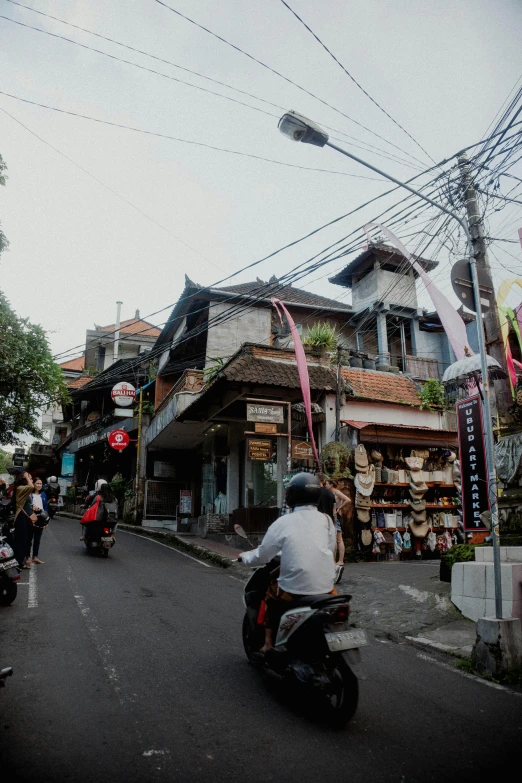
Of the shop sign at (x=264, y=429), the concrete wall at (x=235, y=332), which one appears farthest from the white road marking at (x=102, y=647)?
the concrete wall at (x=235, y=332)

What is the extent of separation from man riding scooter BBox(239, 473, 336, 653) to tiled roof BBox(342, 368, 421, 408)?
10.3m

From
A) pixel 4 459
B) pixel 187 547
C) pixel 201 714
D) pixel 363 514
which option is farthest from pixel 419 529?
pixel 4 459

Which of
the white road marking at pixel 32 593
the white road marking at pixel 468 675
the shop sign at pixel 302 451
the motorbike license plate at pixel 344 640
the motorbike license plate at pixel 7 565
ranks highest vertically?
the shop sign at pixel 302 451

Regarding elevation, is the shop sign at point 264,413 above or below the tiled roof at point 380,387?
below

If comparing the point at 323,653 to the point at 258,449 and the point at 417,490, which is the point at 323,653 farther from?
the point at 417,490

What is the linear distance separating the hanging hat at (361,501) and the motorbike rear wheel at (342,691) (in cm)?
939

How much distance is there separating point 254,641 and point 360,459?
28.6ft

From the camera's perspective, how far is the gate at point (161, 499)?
2478cm

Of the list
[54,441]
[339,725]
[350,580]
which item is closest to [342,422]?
[350,580]

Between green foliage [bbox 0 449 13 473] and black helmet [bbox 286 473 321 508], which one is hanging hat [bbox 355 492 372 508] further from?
green foliage [bbox 0 449 13 473]

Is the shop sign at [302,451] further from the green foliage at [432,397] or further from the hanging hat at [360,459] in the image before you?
the green foliage at [432,397]

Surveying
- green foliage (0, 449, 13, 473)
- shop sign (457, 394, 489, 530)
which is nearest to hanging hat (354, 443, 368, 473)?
shop sign (457, 394, 489, 530)

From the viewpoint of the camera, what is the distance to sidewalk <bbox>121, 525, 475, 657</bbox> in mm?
6297

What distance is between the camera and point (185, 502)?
2392 centimetres
